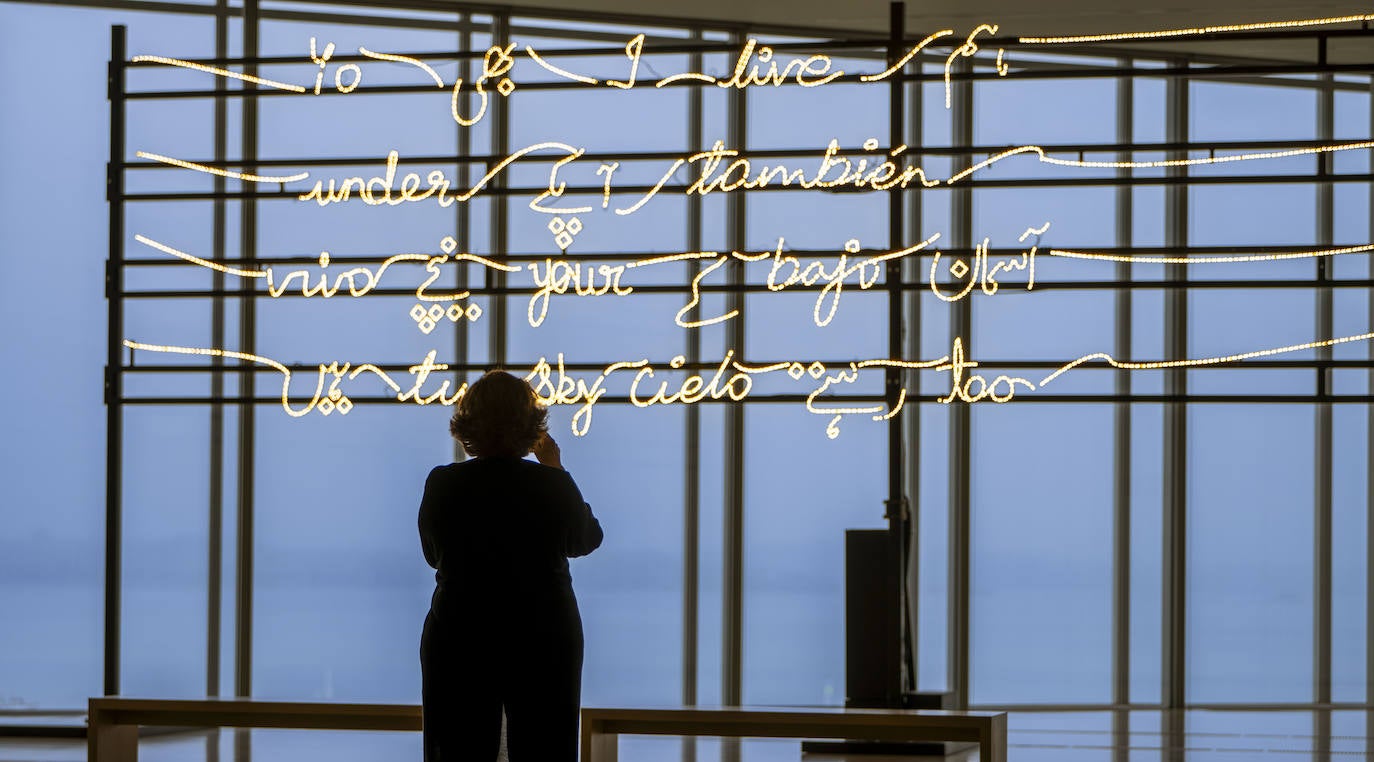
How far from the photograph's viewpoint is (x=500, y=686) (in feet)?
11.7

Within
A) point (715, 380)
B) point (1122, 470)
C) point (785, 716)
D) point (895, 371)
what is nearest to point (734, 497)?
point (715, 380)

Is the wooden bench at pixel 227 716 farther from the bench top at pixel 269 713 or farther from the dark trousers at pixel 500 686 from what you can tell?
the dark trousers at pixel 500 686

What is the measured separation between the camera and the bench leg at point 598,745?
5055mm

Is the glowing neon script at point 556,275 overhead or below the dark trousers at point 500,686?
overhead

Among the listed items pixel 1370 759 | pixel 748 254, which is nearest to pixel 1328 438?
pixel 1370 759

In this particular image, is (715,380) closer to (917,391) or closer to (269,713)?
(917,391)

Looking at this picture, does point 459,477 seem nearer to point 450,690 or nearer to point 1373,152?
point 450,690

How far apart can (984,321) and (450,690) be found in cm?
533

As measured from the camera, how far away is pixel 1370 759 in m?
6.45

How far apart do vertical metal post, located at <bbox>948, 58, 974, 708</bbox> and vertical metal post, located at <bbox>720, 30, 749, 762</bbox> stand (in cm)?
110

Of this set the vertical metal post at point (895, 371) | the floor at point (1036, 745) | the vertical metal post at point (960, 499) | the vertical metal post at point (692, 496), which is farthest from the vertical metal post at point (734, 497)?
the vertical metal post at point (895, 371)

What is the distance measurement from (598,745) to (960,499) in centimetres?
357

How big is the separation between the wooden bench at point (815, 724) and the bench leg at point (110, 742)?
165 centimetres

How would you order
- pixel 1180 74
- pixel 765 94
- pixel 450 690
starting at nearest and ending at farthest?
pixel 450 690 < pixel 1180 74 < pixel 765 94
